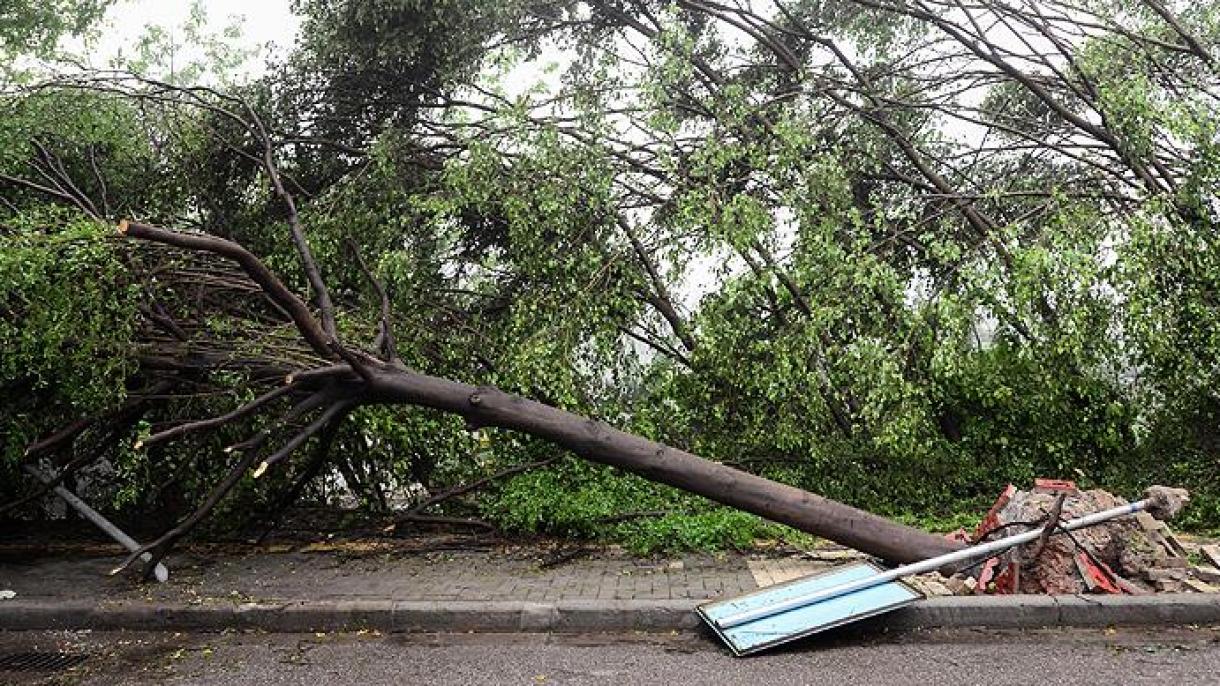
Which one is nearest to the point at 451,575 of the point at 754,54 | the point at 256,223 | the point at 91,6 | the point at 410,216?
the point at 410,216

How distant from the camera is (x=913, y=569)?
5328 mm

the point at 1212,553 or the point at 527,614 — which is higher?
the point at 1212,553

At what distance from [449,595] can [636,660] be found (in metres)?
1.66

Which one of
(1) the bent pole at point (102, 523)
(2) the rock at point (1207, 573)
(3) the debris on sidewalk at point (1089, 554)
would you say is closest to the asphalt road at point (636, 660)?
(3) the debris on sidewalk at point (1089, 554)

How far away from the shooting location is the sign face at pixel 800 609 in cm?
496

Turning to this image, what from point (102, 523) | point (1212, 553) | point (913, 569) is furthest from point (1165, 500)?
point (102, 523)

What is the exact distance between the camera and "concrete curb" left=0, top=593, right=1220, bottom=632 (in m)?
5.33

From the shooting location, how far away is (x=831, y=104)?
870 centimetres

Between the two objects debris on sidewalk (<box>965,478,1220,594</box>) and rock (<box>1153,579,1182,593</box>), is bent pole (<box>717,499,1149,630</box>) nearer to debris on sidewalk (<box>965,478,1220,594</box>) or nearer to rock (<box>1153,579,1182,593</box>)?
debris on sidewalk (<box>965,478,1220,594</box>)

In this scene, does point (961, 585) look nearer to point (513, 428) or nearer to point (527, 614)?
point (527, 614)

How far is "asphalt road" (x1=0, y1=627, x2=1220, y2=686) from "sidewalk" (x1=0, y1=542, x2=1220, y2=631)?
0.14 m

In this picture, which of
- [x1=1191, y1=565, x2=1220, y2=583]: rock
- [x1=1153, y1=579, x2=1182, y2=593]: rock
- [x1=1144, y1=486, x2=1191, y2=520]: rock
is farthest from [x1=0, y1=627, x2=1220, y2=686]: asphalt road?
[x1=1191, y1=565, x2=1220, y2=583]: rock

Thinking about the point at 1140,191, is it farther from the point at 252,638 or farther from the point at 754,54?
the point at 252,638

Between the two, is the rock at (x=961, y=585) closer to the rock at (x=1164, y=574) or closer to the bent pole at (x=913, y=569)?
the bent pole at (x=913, y=569)
